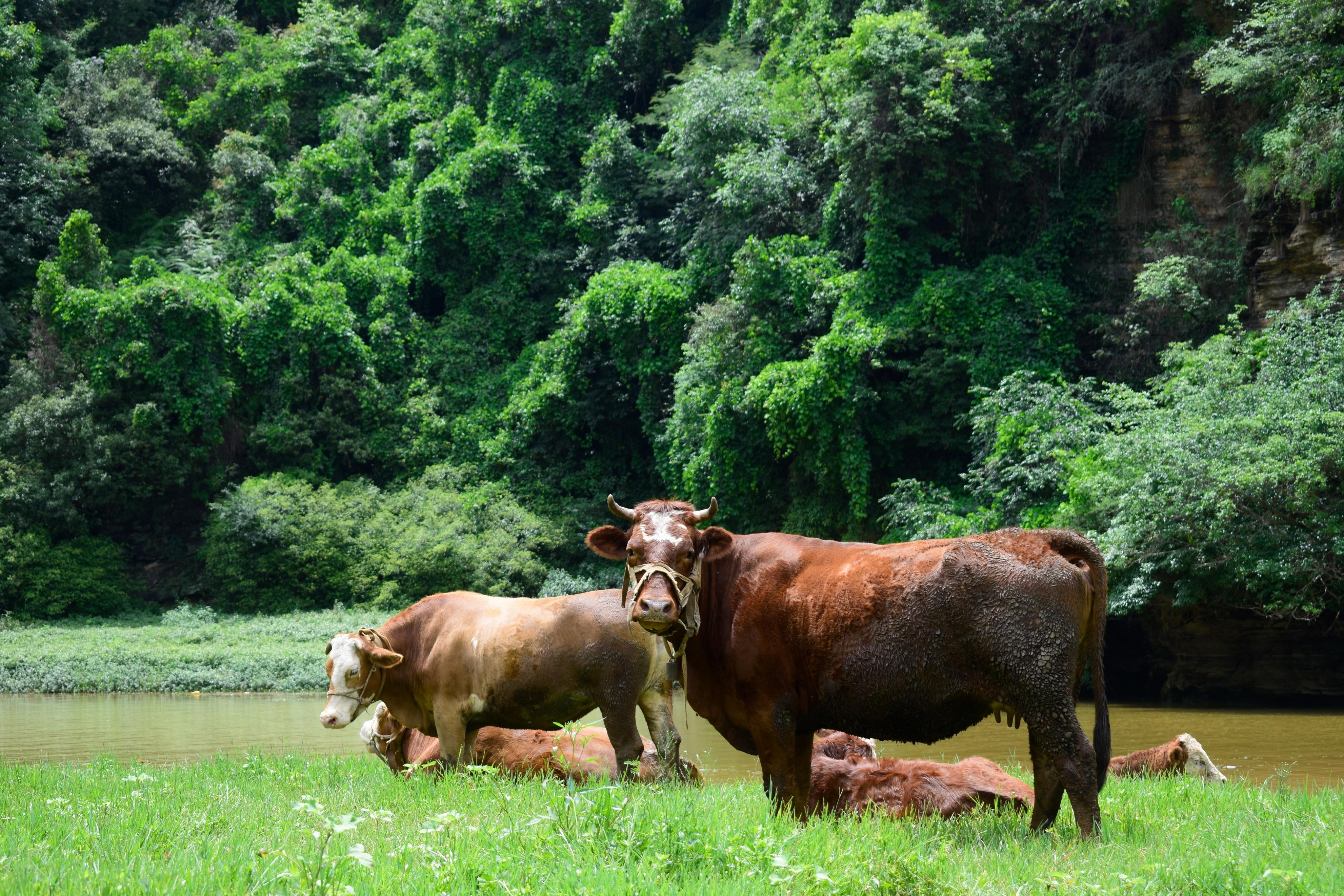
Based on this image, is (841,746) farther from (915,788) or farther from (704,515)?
(704,515)

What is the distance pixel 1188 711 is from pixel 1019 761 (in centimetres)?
569

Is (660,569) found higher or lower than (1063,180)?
lower

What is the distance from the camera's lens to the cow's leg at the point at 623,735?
7.30 meters

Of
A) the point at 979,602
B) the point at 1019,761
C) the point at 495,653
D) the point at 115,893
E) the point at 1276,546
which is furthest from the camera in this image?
the point at 1276,546

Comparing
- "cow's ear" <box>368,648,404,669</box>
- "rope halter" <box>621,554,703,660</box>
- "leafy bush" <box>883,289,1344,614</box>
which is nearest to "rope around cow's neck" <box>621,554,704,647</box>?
"rope halter" <box>621,554,703,660</box>

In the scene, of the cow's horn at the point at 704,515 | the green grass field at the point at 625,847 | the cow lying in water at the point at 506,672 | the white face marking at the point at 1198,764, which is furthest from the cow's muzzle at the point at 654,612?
the white face marking at the point at 1198,764

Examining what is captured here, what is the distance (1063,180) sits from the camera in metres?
21.7

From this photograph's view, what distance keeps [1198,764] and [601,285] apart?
22.6m

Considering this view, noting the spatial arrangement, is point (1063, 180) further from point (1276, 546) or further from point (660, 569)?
point (660, 569)

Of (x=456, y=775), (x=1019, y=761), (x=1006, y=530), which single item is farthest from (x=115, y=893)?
(x=1019, y=761)

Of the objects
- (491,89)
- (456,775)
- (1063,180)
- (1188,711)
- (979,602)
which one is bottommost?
(1188,711)

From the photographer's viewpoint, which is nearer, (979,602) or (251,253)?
(979,602)

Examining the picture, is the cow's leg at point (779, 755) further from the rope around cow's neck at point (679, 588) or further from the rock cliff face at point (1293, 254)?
the rock cliff face at point (1293, 254)

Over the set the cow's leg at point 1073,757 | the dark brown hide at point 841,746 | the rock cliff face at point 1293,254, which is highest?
the rock cliff face at point 1293,254
